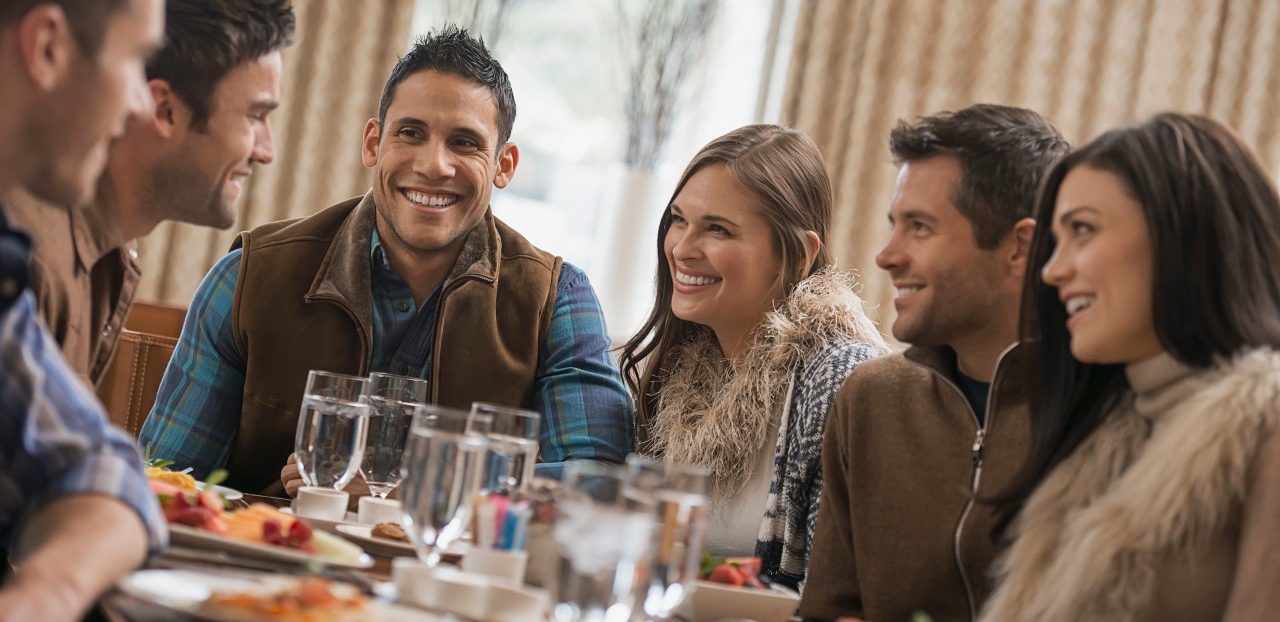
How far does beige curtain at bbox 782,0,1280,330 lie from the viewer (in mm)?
4664

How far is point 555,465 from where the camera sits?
2.29 m

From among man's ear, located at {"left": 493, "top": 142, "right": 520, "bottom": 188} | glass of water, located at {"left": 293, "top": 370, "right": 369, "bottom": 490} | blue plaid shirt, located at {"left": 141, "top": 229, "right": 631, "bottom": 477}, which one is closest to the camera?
glass of water, located at {"left": 293, "top": 370, "right": 369, "bottom": 490}

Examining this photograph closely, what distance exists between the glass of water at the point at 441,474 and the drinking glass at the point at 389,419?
465 millimetres

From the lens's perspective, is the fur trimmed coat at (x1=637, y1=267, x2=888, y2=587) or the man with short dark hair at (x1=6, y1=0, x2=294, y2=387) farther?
the fur trimmed coat at (x1=637, y1=267, x2=888, y2=587)

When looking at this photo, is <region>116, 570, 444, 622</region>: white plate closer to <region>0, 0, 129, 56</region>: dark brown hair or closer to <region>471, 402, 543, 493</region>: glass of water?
<region>471, 402, 543, 493</region>: glass of water

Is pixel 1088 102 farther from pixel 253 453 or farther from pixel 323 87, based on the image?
pixel 253 453

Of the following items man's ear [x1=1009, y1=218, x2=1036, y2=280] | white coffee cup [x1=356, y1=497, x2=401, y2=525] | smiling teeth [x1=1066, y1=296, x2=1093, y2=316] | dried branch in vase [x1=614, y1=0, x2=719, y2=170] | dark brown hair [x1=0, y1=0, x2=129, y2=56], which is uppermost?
dried branch in vase [x1=614, y1=0, x2=719, y2=170]

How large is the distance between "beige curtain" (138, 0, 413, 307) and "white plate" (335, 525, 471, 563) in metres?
2.74

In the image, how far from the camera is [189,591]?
108 centimetres

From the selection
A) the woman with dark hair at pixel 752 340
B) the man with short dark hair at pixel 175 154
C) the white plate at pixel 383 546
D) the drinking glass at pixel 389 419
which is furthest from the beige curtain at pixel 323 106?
the white plate at pixel 383 546

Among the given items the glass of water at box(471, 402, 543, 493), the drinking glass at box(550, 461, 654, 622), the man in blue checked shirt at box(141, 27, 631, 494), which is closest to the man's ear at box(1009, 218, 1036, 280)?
the man in blue checked shirt at box(141, 27, 631, 494)

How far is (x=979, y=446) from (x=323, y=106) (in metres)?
→ 2.86

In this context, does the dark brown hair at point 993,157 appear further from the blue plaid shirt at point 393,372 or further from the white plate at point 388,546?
the white plate at point 388,546

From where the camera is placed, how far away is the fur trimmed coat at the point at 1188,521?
1.37 m
